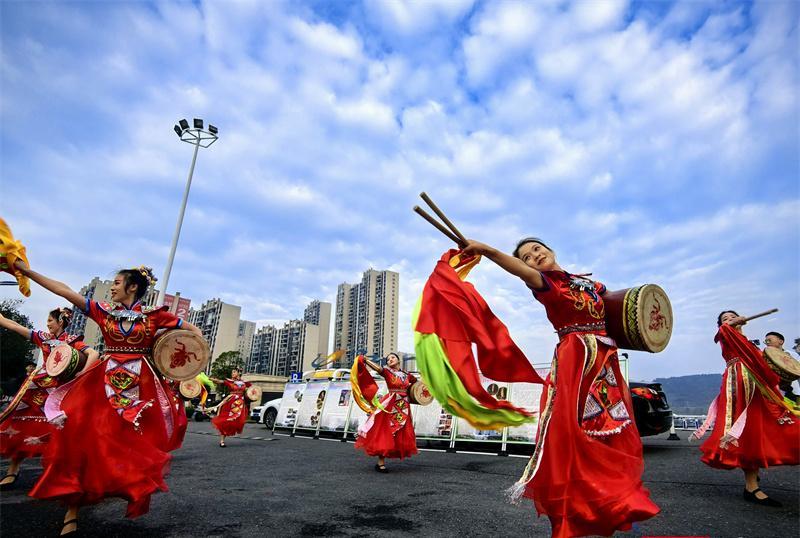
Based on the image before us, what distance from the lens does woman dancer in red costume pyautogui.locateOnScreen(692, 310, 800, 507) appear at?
421 centimetres

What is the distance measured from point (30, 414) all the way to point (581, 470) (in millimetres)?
6415

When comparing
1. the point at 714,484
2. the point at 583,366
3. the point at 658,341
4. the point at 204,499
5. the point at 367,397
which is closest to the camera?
the point at 583,366

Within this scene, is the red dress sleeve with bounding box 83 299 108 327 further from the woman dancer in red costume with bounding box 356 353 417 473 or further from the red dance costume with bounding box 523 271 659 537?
the woman dancer in red costume with bounding box 356 353 417 473

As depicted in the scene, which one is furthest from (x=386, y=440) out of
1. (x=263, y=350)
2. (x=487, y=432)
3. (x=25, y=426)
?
(x=263, y=350)

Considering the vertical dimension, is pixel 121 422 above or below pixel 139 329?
below

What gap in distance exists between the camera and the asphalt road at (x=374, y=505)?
338 cm

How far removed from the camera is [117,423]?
347cm

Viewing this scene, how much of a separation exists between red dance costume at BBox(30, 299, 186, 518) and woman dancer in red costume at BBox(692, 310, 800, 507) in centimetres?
529

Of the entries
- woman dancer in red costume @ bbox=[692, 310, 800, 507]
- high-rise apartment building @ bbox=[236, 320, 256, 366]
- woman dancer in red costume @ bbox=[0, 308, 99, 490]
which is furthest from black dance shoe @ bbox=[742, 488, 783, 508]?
high-rise apartment building @ bbox=[236, 320, 256, 366]

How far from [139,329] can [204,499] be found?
200cm

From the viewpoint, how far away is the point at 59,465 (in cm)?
317

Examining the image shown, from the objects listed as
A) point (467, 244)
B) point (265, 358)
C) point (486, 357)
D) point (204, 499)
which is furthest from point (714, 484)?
point (265, 358)

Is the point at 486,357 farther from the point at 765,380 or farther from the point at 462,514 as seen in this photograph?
the point at 765,380

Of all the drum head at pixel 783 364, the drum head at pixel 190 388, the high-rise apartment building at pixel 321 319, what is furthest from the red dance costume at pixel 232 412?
the high-rise apartment building at pixel 321 319
